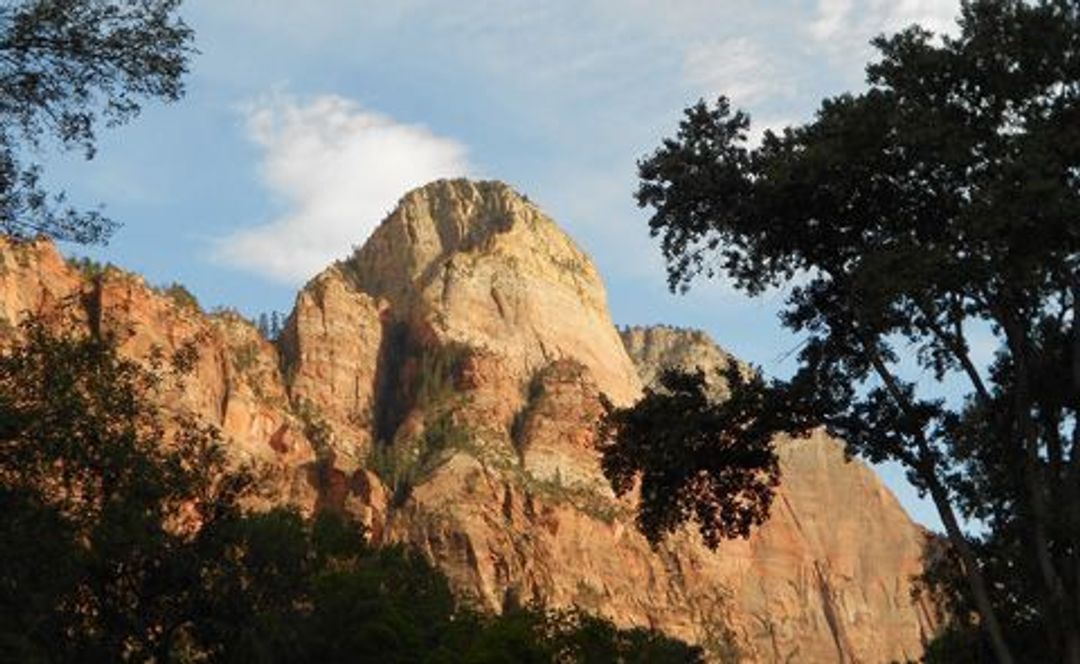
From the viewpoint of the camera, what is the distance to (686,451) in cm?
2714

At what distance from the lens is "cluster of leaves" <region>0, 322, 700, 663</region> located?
27422 mm

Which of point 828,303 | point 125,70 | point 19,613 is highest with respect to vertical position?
point 125,70

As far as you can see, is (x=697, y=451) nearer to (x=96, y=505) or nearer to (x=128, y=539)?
(x=96, y=505)

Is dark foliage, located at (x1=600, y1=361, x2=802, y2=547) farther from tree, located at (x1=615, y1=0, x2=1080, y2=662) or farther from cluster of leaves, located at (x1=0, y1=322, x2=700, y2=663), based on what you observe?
cluster of leaves, located at (x1=0, y1=322, x2=700, y2=663)

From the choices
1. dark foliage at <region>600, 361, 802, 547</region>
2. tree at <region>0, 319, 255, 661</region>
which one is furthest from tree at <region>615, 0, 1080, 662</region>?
tree at <region>0, 319, 255, 661</region>

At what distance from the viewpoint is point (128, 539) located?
121 ft

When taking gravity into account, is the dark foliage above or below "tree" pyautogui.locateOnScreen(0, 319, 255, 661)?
below

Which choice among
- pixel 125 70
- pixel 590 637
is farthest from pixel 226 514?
pixel 590 637

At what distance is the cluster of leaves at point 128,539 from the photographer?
27.4m

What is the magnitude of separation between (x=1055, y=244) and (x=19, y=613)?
2201 cm

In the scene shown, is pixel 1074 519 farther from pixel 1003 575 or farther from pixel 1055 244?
pixel 1003 575

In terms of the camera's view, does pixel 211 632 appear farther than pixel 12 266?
No

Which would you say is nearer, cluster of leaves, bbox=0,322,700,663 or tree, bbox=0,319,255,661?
tree, bbox=0,319,255,661

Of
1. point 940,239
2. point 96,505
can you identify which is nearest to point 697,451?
point 940,239
